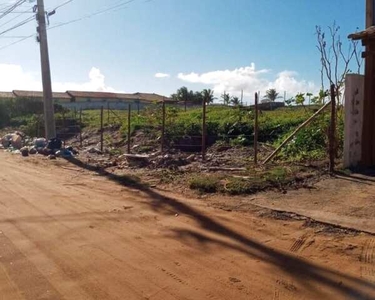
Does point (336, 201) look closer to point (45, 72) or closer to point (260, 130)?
point (260, 130)

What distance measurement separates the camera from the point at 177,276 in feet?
14.0

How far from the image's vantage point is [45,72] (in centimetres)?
1939

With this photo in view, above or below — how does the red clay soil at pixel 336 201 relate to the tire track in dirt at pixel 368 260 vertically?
above

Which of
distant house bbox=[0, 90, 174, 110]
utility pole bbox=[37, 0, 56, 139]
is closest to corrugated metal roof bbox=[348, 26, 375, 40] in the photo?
utility pole bbox=[37, 0, 56, 139]

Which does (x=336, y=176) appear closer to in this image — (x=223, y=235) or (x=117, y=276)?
(x=223, y=235)

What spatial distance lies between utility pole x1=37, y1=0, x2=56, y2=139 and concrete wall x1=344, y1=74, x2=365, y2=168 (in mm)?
14332

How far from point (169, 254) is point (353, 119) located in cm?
596

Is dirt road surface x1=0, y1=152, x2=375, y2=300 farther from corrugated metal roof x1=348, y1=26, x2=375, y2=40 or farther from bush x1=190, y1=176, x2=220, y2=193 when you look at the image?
corrugated metal roof x1=348, y1=26, x2=375, y2=40

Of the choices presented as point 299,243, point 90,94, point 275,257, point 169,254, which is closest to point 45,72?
point 169,254

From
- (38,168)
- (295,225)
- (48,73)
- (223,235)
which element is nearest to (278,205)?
(295,225)

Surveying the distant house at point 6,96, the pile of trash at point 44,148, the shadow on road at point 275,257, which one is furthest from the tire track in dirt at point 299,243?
the distant house at point 6,96

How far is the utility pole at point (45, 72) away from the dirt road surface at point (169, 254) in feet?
41.0

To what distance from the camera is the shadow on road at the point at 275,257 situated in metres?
3.93

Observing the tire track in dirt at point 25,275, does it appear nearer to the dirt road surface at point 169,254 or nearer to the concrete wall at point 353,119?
the dirt road surface at point 169,254
